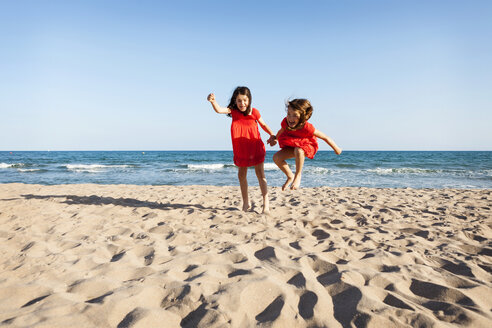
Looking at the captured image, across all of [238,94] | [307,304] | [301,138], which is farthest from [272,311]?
[238,94]

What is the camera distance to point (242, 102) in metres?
4.18

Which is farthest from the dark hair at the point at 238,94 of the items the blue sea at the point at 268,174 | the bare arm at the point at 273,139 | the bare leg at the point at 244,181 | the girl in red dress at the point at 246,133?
the blue sea at the point at 268,174

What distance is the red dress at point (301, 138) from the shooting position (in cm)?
413

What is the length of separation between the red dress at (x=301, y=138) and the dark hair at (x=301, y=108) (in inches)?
3.3

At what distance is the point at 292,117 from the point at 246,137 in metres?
0.76

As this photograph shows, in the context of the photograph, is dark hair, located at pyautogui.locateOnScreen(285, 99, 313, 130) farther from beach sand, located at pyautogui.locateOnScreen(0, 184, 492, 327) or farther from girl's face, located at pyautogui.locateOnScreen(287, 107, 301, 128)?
beach sand, located at pyautogui.locateOnScreen(0, 184, 492, 327)

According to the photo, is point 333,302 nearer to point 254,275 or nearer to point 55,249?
point 254,275

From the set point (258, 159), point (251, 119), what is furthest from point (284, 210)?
point (251, 119)

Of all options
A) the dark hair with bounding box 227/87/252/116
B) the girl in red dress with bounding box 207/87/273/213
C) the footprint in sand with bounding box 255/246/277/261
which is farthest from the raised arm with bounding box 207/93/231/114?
the footprint in sand with bounding box 255/246/277/261

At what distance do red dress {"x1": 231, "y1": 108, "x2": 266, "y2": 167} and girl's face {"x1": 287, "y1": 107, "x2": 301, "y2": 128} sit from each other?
52 cm

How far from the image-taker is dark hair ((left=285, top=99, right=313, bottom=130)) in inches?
158

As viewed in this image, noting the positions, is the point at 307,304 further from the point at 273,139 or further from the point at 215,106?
the point at 215,106

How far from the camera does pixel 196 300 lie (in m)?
1.84

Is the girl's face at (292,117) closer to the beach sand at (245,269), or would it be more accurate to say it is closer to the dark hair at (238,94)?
the dark hair at (238,94)
